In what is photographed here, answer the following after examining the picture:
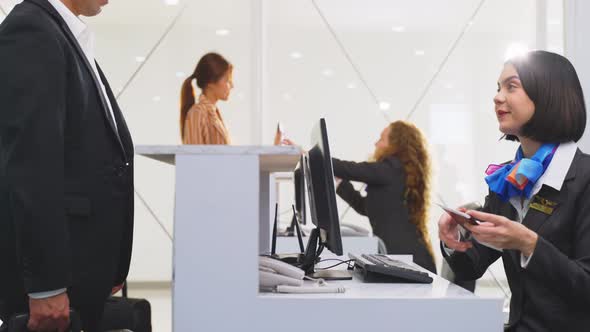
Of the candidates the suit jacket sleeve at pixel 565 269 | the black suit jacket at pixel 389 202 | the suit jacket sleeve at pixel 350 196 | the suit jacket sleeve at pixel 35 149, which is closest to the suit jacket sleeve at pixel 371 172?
the black suit jacket at pixel 389 202

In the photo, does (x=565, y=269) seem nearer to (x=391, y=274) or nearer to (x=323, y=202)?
(x=391, y=274)

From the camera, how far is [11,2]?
4707 mm

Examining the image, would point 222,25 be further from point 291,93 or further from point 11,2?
point 11,2

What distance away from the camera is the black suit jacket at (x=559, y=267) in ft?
4.20

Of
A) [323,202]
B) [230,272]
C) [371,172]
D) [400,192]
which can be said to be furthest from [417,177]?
[230,272]

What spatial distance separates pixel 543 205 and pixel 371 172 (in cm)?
186

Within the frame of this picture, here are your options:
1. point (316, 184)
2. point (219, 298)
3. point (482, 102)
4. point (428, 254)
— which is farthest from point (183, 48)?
point (219, 298)

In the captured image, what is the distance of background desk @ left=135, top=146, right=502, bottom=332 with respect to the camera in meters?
1.26

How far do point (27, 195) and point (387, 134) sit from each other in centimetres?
247

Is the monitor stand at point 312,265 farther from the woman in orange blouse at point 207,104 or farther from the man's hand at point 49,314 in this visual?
the woman in orange blouse at point 207,104

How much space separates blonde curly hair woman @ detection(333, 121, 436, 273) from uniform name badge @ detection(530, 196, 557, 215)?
1817 mm

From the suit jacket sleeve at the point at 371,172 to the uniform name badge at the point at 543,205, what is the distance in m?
1.83

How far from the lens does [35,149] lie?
1154mm

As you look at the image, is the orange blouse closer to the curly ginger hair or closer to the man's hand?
the curly ginger hair
